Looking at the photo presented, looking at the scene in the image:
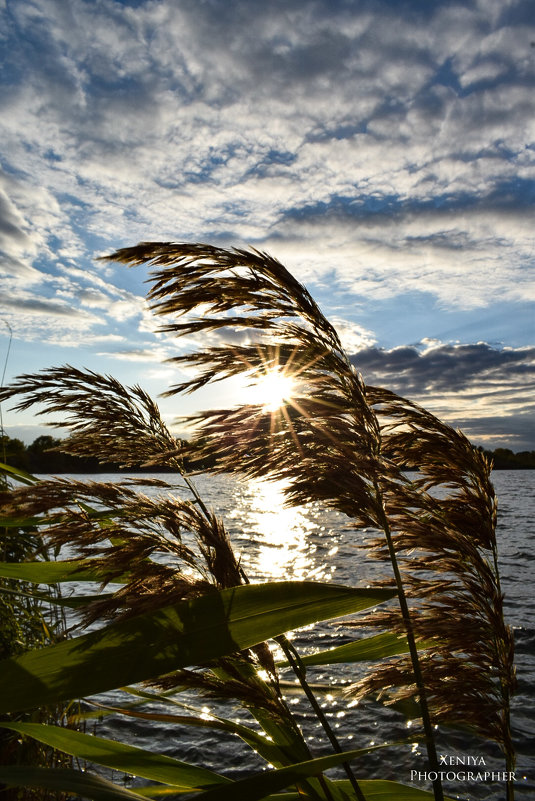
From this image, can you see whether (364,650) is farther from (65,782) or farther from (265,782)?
(65,782)

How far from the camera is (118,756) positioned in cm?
187

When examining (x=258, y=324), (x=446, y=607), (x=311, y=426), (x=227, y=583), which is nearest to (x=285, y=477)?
(x=311, y=426)

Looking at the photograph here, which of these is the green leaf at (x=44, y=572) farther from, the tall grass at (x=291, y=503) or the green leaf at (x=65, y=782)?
the green leaf at (x=65, y=782)

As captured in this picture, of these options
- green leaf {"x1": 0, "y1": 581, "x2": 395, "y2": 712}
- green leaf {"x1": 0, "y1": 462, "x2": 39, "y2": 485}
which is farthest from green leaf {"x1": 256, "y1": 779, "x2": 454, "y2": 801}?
green leaf {"x1": 0, "y1": 462, "x2": 39, "y2": 485}

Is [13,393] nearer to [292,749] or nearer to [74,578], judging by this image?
[74,578]

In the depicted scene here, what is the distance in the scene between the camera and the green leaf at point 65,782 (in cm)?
123

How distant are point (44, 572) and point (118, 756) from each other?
0.75 meters

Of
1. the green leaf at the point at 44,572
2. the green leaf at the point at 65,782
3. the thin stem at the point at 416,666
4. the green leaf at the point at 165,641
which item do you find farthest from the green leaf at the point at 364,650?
the green leaf at the point at 65,782

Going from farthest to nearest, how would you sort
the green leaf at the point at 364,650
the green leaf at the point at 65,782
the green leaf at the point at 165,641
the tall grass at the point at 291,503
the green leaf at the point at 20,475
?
the green leaf at the point at 20,475, the green leaf at the point at 364,650, the tall grass at the point at 291,503, the green leaf at the point at 165,641, the green leaf at the point at 65,782

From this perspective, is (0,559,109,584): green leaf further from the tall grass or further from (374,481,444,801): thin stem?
(374,481,444,801): thin stem

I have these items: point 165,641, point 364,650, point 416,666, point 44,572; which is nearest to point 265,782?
point 165,641

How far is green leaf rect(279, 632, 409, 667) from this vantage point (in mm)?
2311

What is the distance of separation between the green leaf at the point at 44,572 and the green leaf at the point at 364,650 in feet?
3.07

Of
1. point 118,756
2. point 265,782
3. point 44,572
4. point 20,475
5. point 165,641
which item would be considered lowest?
point 118,756
